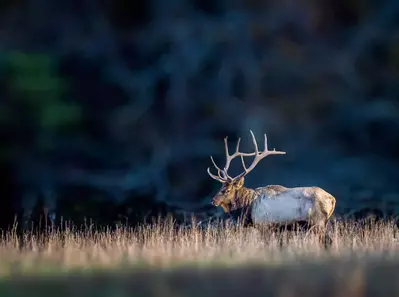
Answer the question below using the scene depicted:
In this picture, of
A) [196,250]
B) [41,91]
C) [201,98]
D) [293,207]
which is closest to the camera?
[196,250]

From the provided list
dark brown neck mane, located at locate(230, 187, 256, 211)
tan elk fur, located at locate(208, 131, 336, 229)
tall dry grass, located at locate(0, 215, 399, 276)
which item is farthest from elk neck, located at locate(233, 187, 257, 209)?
tall dry grass, located at locate(0, 215, 399, 276)

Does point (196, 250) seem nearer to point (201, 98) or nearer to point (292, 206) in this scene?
point (292, 206)

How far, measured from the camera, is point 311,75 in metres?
14.9

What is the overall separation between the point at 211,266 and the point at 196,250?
94cm

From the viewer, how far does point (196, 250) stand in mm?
9586

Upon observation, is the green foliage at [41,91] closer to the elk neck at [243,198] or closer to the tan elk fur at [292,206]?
the elk neck at [243,198]

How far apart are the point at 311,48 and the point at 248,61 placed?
1.23m

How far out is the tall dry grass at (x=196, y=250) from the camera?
885cm

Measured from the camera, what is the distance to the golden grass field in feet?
23.9

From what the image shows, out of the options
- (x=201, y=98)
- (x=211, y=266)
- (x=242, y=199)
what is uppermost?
(x=201, y=98)

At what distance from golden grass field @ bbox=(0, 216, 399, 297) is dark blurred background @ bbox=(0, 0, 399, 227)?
9.35 feet

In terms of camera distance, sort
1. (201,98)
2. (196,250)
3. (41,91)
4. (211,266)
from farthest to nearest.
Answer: (201,98) → (41,91) → (196,250) → (211,266)

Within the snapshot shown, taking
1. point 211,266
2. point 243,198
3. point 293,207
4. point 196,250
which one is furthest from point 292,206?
point 211,266

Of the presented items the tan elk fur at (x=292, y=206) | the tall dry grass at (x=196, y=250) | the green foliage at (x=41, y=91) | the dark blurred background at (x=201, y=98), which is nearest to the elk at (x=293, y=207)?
the tan elk fur at (x=292, y=206)
